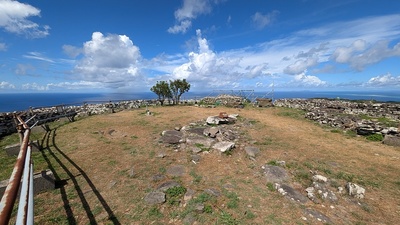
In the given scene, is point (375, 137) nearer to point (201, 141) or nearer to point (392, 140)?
point (392, 140)

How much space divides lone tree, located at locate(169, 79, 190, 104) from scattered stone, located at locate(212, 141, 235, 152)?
72.2 ft

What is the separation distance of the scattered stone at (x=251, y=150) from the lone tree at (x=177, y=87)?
74.3 ft

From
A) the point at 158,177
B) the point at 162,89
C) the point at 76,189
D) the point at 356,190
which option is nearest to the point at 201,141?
the point at 158,177

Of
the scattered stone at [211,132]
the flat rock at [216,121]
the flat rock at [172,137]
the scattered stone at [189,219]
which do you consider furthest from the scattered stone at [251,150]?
the flat rock at [216,121]

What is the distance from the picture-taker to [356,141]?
37.3 feet

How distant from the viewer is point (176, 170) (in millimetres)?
7402

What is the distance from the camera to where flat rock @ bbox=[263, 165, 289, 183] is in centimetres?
682

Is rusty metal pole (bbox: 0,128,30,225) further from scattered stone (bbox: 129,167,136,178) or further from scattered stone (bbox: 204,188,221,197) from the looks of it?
scattered stone (bbox: 129,167,136,178)

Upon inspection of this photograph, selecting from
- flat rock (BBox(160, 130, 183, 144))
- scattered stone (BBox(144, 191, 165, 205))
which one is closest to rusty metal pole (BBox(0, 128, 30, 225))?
scattered stone (BBox(144, 191, 165, 205))

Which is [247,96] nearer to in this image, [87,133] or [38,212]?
[87,133]

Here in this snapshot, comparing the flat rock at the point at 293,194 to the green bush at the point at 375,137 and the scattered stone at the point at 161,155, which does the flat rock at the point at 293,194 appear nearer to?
the scattered stone at the point at 161,155

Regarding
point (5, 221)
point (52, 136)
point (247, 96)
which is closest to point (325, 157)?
point (5, 221)

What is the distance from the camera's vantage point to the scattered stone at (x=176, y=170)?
710 centimetres

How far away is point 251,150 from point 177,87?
23.2 m
